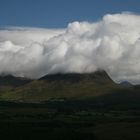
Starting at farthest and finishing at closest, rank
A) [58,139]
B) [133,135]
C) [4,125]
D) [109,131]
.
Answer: [4,125]
[109,131]
[133,135]
[58,139]

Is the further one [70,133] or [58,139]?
[70,133]

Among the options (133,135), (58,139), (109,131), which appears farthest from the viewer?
(109,131)

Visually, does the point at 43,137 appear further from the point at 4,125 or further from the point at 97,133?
the point at 4,125

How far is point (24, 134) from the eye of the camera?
166 meters

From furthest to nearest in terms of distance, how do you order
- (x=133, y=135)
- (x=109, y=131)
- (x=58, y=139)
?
(x=109, y=131)
(x=133, y=135)
(x=58, y=139)

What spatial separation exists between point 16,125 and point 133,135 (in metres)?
59.3

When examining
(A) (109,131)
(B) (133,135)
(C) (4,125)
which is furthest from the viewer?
(C) (4,125)

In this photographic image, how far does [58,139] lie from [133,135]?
31.9 m

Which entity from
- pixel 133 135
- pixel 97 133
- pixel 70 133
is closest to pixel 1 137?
pixel 70 133

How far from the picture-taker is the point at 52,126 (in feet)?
643

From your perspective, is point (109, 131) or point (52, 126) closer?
point (109, 131)

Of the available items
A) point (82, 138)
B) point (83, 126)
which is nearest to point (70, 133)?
point (82, 138)

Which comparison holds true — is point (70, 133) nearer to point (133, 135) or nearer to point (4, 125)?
point (133, 135)

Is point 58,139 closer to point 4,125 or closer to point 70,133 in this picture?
point 70,133
